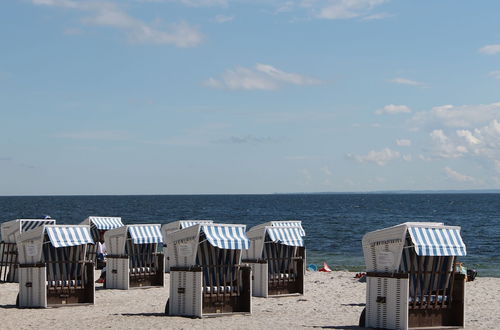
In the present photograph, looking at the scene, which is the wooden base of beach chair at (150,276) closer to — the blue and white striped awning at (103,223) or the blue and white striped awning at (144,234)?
the blue and white striped awning at (144,234)

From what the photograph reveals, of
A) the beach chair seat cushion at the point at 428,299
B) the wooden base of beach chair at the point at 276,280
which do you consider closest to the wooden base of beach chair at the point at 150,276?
the wooden base of beach chair at the point at 276,280

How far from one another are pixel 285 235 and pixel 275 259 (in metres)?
0.60

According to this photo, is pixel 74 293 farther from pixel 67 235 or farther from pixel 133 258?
pixel 133 258

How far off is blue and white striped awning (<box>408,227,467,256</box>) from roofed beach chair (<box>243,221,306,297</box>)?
5513mm

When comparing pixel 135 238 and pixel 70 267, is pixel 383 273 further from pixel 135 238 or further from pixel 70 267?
pixel 135 238

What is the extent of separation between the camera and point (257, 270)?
55.5 feet

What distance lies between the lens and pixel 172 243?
1371 cm

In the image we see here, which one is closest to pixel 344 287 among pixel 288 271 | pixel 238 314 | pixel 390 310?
pixel 288 271

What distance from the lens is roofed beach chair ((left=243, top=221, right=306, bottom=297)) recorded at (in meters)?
16.9

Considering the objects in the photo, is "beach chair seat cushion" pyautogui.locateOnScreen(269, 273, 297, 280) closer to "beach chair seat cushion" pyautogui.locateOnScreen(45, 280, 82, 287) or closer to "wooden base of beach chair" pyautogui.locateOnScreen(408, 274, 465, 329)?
"beach chair seat cushion" pyautogui.locateOnScreen(45, 280, 82, 287)

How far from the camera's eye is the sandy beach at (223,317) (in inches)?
500

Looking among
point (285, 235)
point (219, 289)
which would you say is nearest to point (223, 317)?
point (219, 289)

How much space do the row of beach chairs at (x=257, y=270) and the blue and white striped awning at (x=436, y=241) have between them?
1cm

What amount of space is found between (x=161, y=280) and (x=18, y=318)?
634 centimetres
